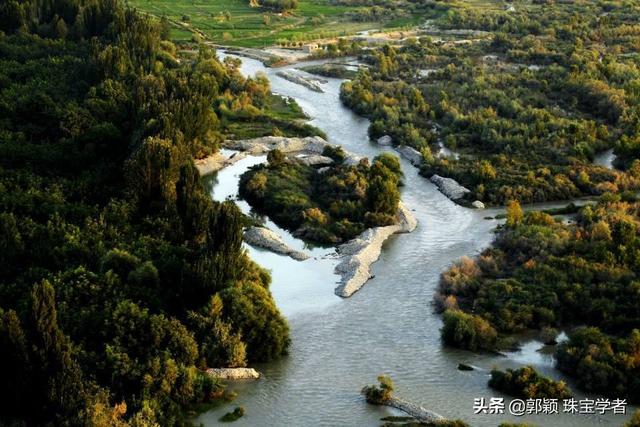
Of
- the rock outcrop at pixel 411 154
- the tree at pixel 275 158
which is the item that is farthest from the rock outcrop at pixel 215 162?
the rock outcrop at pixel 411 154

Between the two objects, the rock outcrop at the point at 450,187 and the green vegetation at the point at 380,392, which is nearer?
the green vegetation at the point at 380,392

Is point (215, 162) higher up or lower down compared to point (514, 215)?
lower down

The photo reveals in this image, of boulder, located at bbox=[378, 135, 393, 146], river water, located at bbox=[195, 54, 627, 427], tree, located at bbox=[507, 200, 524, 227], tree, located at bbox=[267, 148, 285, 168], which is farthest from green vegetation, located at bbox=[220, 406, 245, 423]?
boulder, located at bbox=[378, 135, 393, 146]

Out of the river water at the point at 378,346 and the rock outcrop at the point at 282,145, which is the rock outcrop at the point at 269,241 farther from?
the rock outcrop at the point at 282,145

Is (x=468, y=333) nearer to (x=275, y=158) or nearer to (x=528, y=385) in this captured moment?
(x=528, y=385)

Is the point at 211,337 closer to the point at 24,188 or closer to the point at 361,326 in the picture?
the point at 361,326

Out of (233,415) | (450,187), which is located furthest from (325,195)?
(233,415)
